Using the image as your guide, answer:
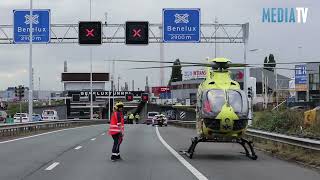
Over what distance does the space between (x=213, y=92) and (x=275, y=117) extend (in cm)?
881

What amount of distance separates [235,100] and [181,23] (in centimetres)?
2159

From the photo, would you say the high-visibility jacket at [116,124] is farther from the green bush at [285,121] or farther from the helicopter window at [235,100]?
the green bush at [285,121]

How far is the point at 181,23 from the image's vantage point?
4041 centimetres

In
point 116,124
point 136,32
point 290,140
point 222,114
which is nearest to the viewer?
point 222,114

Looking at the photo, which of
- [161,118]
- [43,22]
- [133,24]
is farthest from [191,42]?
[161,118]

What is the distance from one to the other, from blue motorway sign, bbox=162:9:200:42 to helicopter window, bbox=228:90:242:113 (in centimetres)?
2081

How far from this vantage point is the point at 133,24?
1619 inches

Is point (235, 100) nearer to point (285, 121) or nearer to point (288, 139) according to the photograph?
point (288, 139)

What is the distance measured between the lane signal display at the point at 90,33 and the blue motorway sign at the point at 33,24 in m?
2.72

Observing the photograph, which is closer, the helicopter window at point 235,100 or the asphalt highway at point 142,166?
the asphalt highway at point 142,166

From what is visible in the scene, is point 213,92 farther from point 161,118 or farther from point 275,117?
point 161,118

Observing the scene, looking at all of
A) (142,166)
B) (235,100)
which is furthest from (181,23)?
(142,166)

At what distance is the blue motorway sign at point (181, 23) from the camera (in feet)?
132

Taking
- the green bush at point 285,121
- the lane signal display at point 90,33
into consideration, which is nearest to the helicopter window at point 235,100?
the green bush at point 285,121
